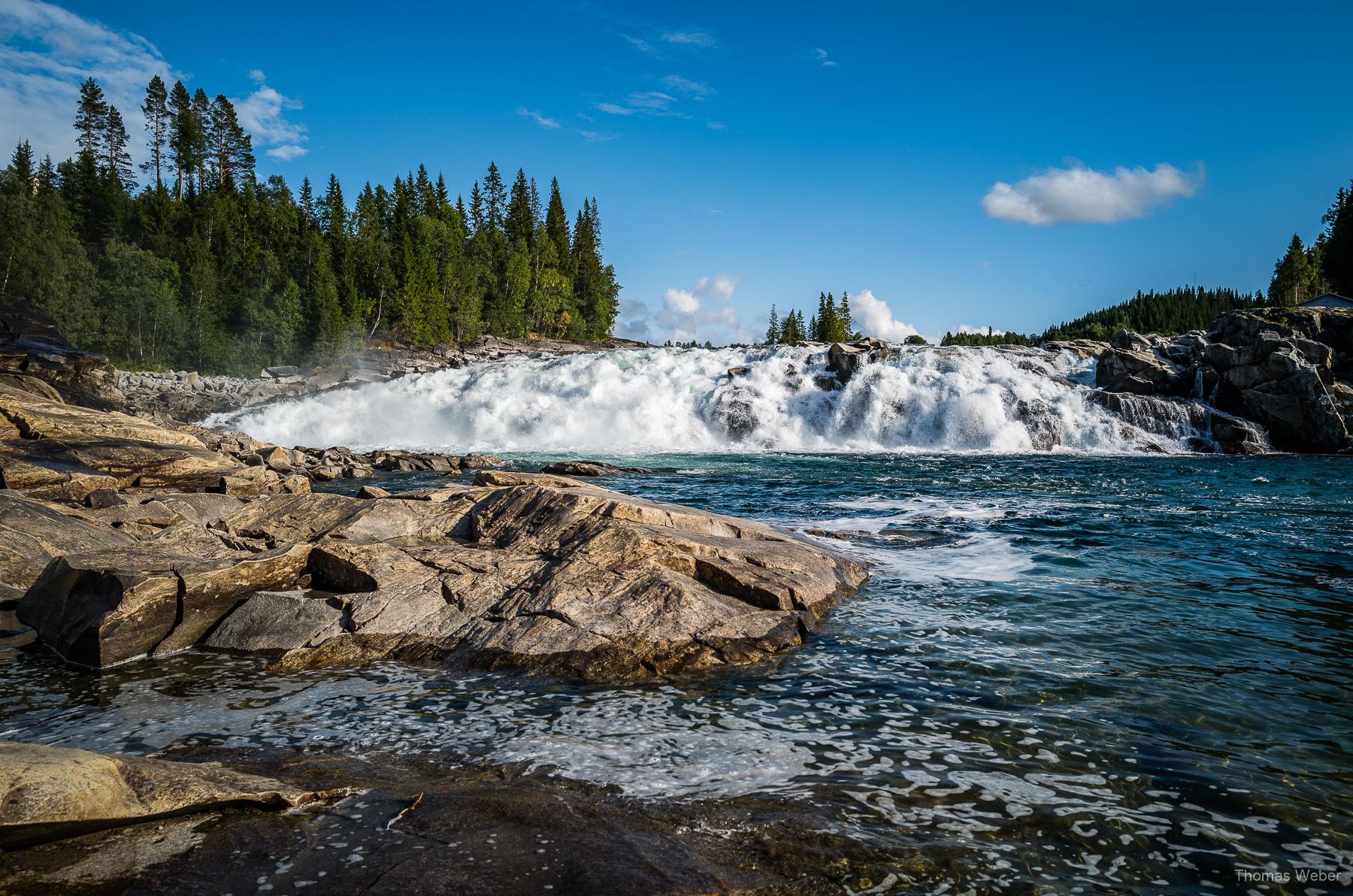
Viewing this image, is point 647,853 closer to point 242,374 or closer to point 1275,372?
point 1275,372

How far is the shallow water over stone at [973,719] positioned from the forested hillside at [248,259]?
72893mm

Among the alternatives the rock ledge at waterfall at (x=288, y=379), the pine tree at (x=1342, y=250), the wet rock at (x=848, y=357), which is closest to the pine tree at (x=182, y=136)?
the rock ledge at waterfall at (x=288, y=379)

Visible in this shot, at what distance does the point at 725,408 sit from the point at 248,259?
63.3 metres

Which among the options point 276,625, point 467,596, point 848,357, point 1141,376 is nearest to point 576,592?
Result: point 467,596

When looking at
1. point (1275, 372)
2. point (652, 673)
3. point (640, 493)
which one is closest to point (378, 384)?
point (640, 493)

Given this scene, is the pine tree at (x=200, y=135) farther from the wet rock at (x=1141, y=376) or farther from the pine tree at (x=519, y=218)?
the wet rock at (x=1141, y=376)

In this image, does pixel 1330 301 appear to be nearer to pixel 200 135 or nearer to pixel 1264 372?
pixel 1264 372

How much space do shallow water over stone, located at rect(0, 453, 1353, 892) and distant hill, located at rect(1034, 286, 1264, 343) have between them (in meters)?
112

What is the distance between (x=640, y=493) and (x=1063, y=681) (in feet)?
47.8

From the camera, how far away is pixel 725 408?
Answer: 1583 inches

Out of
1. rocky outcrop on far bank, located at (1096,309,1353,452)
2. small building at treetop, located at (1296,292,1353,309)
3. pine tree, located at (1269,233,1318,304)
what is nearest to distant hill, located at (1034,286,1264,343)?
pine tree, located at (1269,233,1318,304)

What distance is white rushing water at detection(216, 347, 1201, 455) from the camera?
37.2 m

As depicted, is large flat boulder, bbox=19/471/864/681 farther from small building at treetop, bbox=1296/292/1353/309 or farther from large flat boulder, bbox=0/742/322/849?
small building at treetop, bbox=1296/292/1353/309

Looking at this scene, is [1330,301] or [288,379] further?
[1330,301]
